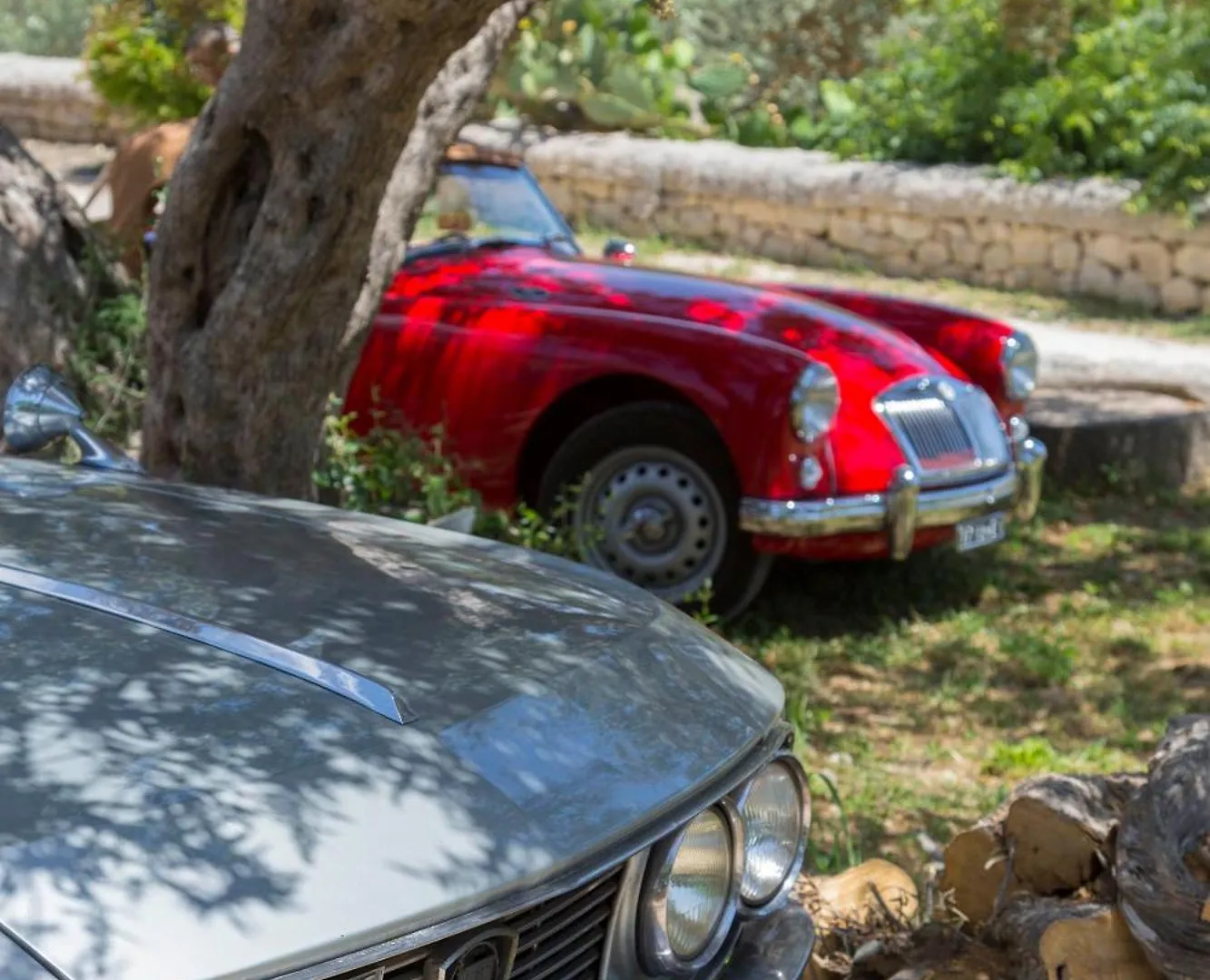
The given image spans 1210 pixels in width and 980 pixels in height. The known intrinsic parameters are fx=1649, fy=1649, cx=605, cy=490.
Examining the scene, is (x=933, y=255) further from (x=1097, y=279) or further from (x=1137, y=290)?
(x=1137, y=290)

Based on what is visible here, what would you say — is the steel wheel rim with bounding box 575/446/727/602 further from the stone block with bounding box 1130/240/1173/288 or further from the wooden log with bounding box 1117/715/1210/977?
the stone block with bounding box 1130/240/1173/288

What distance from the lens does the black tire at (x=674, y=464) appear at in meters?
5.45

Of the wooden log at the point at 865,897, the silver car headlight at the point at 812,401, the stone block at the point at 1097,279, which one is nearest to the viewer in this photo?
the wooden log at the point at 865,897

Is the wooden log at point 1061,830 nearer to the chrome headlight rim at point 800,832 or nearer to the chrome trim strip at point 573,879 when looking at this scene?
the chrome headlight rim at point 800,832

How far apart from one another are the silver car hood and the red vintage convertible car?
9.29ft

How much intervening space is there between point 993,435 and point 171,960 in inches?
191

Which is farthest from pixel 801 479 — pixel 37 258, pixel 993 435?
pixel 37 258

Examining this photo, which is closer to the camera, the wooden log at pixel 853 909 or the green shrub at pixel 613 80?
the wooden log at pixel 853 909

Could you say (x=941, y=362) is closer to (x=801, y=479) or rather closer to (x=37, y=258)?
(x=801, y=479)

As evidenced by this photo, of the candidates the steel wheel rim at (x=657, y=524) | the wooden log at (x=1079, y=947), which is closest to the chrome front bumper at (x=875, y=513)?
the steel wheel rim at (x=657, y=524)

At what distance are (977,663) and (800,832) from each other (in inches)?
127

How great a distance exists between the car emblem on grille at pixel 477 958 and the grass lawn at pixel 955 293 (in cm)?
978

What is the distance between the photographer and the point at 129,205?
6.63m

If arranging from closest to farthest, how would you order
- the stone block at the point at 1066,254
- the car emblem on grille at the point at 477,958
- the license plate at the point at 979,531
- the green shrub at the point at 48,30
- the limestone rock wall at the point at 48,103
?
1. the car emblem on grille at the point at 477,958
2. the license plate at the point at 979,531
3. the stone block at the point at 1066,254
4. the limestone rock wall at the point at 48,103
5. the green shrub at the point at 48,30
